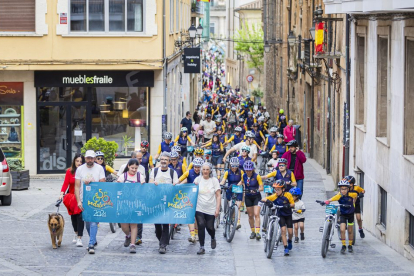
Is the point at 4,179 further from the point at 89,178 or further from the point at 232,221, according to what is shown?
the point at 232,221

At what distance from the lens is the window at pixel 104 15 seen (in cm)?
2906

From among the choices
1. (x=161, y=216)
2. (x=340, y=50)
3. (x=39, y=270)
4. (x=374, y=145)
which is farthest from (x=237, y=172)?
(x=340, y=50)

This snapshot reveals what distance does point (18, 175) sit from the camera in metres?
25.3

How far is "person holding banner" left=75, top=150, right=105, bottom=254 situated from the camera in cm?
1541

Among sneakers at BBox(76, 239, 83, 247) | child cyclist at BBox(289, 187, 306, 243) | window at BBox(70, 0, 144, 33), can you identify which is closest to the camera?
sneakers at BBox(76, 239, 83, 247)

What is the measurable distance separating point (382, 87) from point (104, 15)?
482 inches

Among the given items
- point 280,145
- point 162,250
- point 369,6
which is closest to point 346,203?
point 162,250

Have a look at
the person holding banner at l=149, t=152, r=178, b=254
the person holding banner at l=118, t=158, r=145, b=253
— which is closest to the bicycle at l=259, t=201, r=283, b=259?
the person holding banner at l=149, t=152, r=178, b=254

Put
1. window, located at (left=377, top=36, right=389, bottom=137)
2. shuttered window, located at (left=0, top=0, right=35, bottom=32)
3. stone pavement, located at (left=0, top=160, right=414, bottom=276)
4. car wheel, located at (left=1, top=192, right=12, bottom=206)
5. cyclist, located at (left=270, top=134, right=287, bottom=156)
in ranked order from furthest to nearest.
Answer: shuttered window, located at (left=0, top=0, right=35, bottom=32) < cyclist, located at (left=270, top=134, right=287, bottom=156) < car wheel, located at (left=1, top=192, right=12, bottom=206) < window, located at (left=377, top=36, right=389, bottom=137) < stone pavement, located at (left=0, top=160, right=414, bottom=276)

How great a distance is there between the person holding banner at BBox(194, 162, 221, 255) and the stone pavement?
20.9 inches

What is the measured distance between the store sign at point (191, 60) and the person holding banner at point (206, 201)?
833 inches

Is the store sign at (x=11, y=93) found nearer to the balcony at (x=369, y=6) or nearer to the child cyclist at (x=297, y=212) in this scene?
the balcony at (x=369, y=6)

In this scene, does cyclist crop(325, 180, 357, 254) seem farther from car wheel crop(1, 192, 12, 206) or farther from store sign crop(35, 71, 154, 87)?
store sign crop(35, 71, 154, 87)

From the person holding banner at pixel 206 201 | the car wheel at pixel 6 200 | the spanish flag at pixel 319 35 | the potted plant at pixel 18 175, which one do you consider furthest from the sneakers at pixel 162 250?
the spanish flag at pixel 319 35
